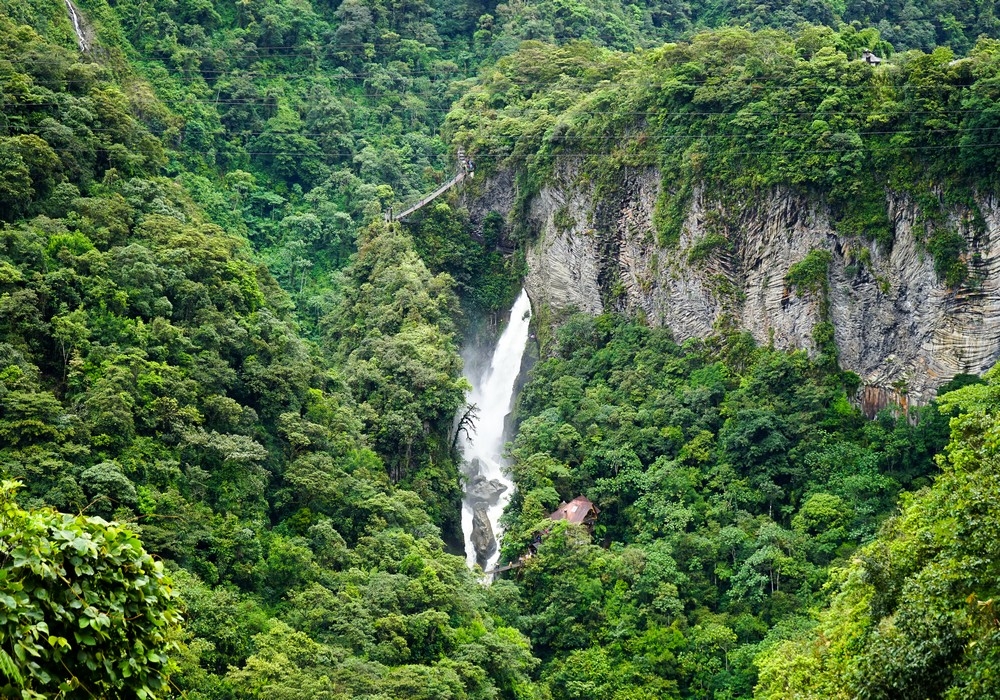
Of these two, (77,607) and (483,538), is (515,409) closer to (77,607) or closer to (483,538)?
(483,538)

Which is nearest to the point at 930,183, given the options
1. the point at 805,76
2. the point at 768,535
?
the point at 805,76

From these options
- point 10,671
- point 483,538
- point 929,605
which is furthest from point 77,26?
point 10,671

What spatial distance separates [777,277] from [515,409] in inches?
402

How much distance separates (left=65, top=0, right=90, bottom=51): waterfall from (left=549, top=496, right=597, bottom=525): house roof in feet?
71.3

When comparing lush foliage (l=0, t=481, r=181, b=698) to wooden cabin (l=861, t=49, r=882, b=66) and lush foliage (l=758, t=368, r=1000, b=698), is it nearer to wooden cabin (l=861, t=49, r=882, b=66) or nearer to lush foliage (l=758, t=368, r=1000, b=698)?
lush foliage (l=758, t=368, r=1000, b=698)

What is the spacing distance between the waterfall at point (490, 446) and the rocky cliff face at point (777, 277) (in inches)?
75.7

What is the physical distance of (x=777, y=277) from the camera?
117 ft

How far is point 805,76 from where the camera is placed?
114 ft

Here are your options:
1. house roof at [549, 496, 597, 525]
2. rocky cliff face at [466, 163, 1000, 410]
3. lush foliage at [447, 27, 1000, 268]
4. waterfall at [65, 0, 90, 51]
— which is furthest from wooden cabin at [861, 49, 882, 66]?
waterfall at [65, 0, 90, 51]

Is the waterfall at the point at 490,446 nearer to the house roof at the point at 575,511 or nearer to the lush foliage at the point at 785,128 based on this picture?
the house roof at the point at 575,511

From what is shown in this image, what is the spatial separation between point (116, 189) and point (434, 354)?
1042 centimetres

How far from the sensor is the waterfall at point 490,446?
126 feet

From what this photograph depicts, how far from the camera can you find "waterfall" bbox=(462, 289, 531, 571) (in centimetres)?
3853

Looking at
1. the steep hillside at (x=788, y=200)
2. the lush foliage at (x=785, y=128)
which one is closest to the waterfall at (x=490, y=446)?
the steep hillside at (x=788, y=200)
